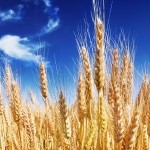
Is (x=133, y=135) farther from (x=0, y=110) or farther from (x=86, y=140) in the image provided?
(x=0, y=110)

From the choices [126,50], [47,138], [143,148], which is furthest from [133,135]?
[126,50]

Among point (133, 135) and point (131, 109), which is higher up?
point (131, 109)

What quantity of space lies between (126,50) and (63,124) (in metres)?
1.64

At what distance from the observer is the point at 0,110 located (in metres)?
3.96

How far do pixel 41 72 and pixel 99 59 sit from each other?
1.50 m

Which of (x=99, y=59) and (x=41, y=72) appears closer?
(x=99, y=59)

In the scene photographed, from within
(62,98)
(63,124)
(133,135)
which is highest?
(62,98)

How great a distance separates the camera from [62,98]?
9.71ft

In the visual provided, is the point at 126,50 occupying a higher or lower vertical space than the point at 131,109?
higher

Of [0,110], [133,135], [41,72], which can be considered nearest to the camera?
[133,135]

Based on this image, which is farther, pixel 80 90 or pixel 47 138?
pixel 47 138

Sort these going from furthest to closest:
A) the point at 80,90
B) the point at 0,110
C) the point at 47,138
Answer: the point at 0,110 → the point at 47,138 → the point at 80,90

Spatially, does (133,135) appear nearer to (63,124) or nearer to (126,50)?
(63,124)

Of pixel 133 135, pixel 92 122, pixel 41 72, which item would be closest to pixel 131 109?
pixel 92 122
